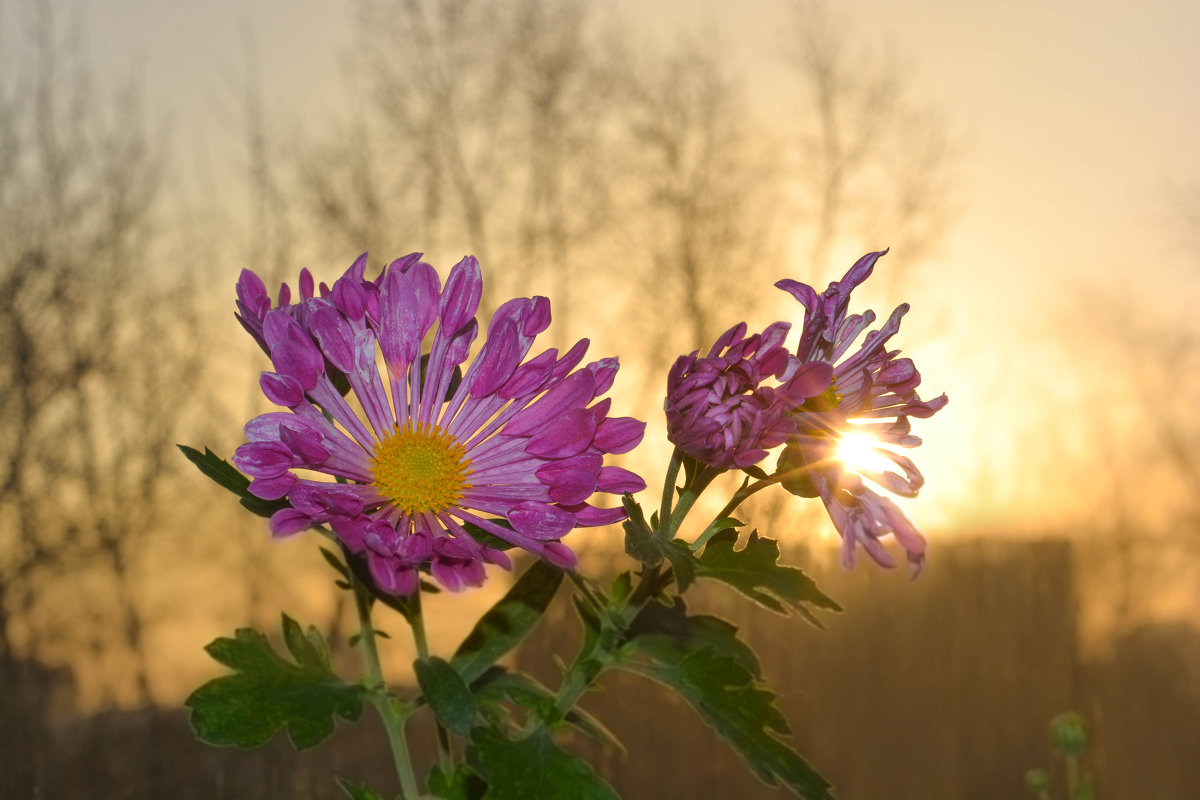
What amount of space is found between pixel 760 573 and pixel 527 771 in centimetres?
10

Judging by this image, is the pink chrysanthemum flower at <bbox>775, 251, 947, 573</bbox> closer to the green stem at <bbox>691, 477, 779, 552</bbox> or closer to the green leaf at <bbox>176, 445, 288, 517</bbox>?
the green stem at <bbox>691, 477, 779, 552</bbox>

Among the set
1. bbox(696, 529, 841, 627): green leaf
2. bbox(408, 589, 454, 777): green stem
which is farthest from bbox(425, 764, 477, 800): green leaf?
bbox(696, 529, 841, 627): green leaf

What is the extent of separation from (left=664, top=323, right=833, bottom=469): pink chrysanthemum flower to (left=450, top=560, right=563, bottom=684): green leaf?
10 centimetres

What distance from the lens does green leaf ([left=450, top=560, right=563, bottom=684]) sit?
405 mm

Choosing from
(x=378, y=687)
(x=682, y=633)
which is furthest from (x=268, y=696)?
(x=682, y=633)

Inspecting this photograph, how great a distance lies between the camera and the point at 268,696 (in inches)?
14.0

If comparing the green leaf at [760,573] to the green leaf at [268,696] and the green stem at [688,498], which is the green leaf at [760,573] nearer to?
the green stem at [688,498]

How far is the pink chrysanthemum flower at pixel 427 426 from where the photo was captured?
0.32 metres

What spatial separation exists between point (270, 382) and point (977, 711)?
6.92ft

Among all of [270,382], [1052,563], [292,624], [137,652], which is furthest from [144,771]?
[1052,563]

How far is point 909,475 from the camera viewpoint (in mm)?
362

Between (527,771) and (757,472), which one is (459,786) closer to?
(527,771)

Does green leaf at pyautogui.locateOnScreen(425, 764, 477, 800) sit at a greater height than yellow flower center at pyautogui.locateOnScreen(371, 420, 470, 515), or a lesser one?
lesser

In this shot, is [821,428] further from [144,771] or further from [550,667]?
[550,667]
